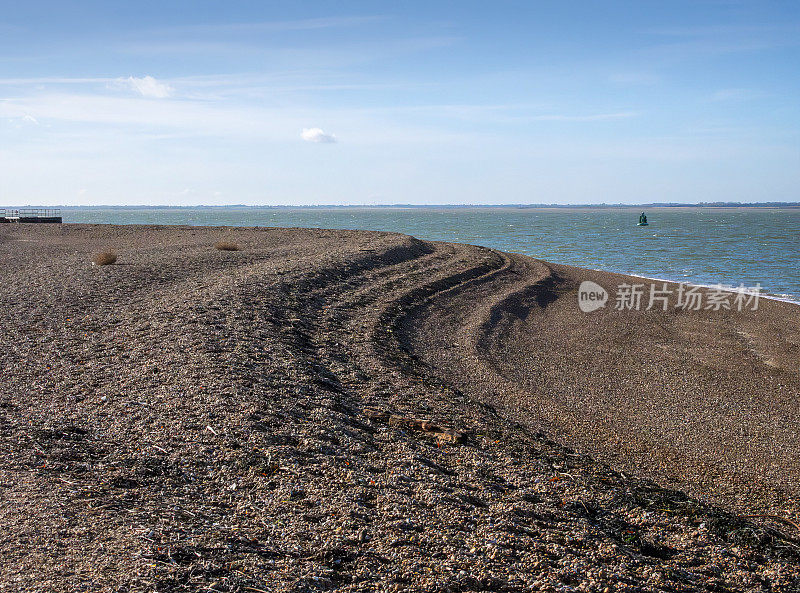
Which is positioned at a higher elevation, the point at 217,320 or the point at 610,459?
the point at 217,320

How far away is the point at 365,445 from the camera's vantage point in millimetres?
7254

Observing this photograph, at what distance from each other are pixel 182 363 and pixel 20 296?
22.1 ft

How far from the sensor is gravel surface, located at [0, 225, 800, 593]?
16.1ft

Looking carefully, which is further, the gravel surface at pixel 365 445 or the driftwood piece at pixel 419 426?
the driftwood piece at pixel 419 426

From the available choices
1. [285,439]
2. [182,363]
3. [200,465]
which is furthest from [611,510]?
[182,363]

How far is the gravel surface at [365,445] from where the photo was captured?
16.1ft

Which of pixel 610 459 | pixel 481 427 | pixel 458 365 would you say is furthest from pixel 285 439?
pixel 458 365

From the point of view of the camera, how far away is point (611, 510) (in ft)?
20.2

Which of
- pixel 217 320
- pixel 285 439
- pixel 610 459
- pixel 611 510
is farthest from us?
pixel 217 320

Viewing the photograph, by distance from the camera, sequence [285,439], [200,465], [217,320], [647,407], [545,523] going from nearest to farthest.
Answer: [545,523] → [200,465] → [285,439] → [647,407] → [217,320]

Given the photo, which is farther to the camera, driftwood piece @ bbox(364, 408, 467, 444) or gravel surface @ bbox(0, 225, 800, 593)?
driftwood piece @ bbox(364, 408, 467, 444)

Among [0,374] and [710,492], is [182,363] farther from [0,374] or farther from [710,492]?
[710,492]

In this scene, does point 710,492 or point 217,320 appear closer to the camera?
point 710,492

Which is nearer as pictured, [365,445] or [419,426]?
[365,445]
